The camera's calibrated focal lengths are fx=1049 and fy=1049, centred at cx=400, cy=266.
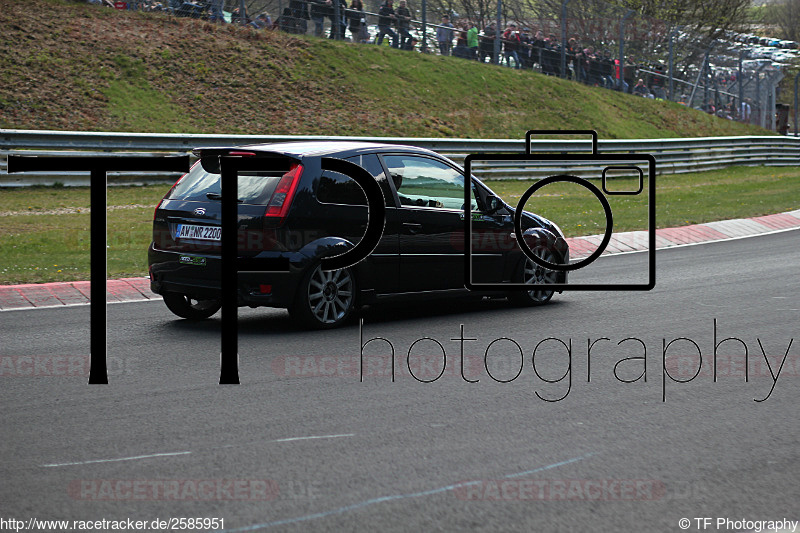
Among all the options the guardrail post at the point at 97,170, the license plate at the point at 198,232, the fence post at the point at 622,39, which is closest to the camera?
the guardrail post at the point at 97,170

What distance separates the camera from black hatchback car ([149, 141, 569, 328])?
8477 mm

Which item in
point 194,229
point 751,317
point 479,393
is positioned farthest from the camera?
point 751,317

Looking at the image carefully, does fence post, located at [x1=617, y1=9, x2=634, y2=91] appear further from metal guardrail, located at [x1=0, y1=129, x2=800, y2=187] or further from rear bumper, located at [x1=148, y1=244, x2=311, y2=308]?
rear bumper, located at [x1=148, y1=244, x2=311, y2=308]

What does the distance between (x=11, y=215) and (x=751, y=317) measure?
Result: 37.2 feet

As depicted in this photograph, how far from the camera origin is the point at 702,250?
1527 cm

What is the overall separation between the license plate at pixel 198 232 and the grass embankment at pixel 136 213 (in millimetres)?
2879

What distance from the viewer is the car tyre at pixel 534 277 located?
396 inches

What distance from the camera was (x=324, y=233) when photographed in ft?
28.4

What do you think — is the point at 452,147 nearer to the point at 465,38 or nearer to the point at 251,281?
the point at 465,38

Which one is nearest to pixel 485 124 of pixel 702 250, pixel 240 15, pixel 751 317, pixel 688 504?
pixel 240 15

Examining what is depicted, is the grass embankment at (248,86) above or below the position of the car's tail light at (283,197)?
above

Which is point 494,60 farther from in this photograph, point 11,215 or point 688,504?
point 688,504

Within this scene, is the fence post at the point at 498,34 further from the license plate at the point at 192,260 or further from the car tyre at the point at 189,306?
the license plate at the point at 192,260

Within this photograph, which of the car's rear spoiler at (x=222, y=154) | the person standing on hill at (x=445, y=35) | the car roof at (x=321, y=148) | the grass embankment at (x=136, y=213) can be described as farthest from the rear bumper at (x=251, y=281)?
the person standing on hill at (x=445, y=35)
